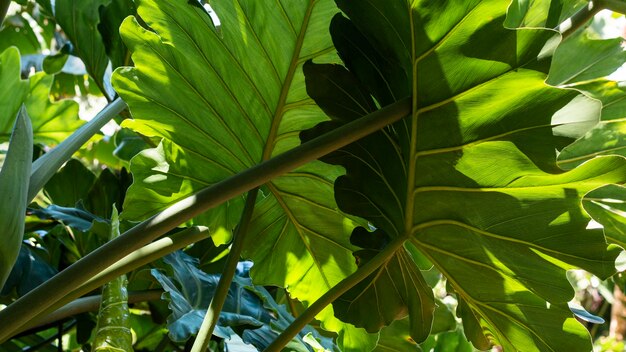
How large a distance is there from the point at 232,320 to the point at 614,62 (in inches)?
30.2

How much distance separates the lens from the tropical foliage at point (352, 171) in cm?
69

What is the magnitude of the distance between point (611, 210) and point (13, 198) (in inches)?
32.6

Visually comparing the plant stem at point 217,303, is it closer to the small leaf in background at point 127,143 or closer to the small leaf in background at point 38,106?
the small leaf in background at point 127,143

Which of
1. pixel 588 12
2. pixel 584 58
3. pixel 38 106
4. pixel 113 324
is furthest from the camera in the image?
pixel 38 106

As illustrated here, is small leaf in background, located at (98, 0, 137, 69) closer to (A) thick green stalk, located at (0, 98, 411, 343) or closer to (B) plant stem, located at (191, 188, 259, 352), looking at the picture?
(B) plant stem, located at (191, 188, 259, 352)

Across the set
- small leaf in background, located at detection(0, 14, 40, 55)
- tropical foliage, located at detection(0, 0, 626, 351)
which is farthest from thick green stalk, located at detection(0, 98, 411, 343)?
small leaf in background, located at detection(0, 14, 40, 55)

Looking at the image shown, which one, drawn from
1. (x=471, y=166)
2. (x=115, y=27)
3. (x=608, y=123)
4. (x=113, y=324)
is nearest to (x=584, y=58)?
(x=608, y=123)

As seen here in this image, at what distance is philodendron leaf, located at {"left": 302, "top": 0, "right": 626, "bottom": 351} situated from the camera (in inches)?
27.0

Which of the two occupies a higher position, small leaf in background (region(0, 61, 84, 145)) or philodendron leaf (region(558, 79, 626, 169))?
small leaf in background (region(0, 61, 84, 145))

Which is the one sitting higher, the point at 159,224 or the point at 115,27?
the point at 115,27

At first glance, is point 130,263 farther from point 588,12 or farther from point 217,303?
point 588,12

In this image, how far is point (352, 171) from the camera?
→ 0.88 metres

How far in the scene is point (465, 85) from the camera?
722 millimetres

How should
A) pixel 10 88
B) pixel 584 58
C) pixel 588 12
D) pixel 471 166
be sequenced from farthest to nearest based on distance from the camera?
pixel 10 88, pixel 584 58, pixel 588 12, pixel 471 166
